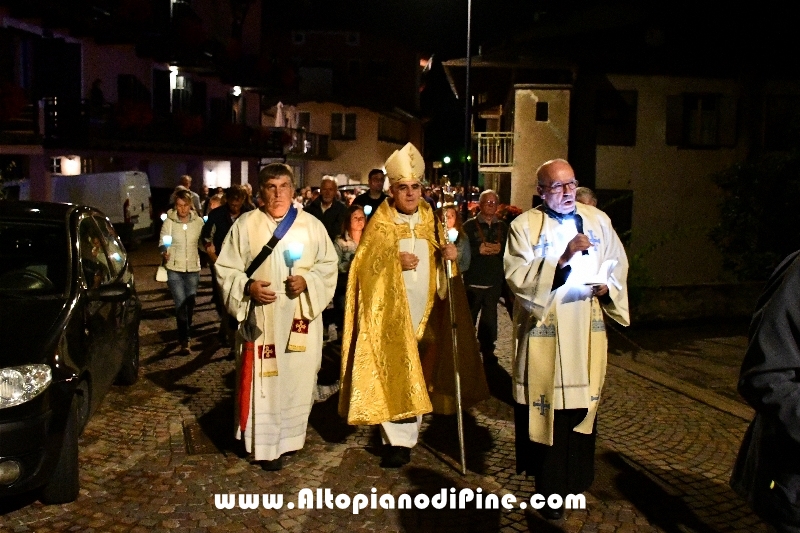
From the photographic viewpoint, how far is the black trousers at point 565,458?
15.8ft

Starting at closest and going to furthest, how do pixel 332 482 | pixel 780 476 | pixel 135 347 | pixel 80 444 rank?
pixel 780 476 → pixel 332 482 → pixel 80 444 → pixel 135 347

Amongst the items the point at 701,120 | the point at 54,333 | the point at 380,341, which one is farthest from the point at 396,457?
the point at 701,120

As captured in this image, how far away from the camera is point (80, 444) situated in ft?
19.9

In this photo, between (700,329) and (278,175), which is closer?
(278,175)

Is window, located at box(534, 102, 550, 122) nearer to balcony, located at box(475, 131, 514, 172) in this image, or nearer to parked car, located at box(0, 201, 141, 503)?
balcony, located at box(475, 131, 514, 172)

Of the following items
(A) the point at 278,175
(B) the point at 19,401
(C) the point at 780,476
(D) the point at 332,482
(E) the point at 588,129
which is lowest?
(D) the point at 332,482

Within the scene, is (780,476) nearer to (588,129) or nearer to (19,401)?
(19,401)

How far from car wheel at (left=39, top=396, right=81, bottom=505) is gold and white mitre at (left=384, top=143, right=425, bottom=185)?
2.58m

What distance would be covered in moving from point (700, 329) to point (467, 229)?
4.11 meters

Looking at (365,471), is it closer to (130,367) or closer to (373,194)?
(130,367)

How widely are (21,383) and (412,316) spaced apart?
258cm

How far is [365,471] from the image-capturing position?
560 centimetres

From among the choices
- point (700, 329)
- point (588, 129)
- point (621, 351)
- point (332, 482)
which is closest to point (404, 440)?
point (332, 482)

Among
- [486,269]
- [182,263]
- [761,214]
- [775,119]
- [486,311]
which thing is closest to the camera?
[486,269]
